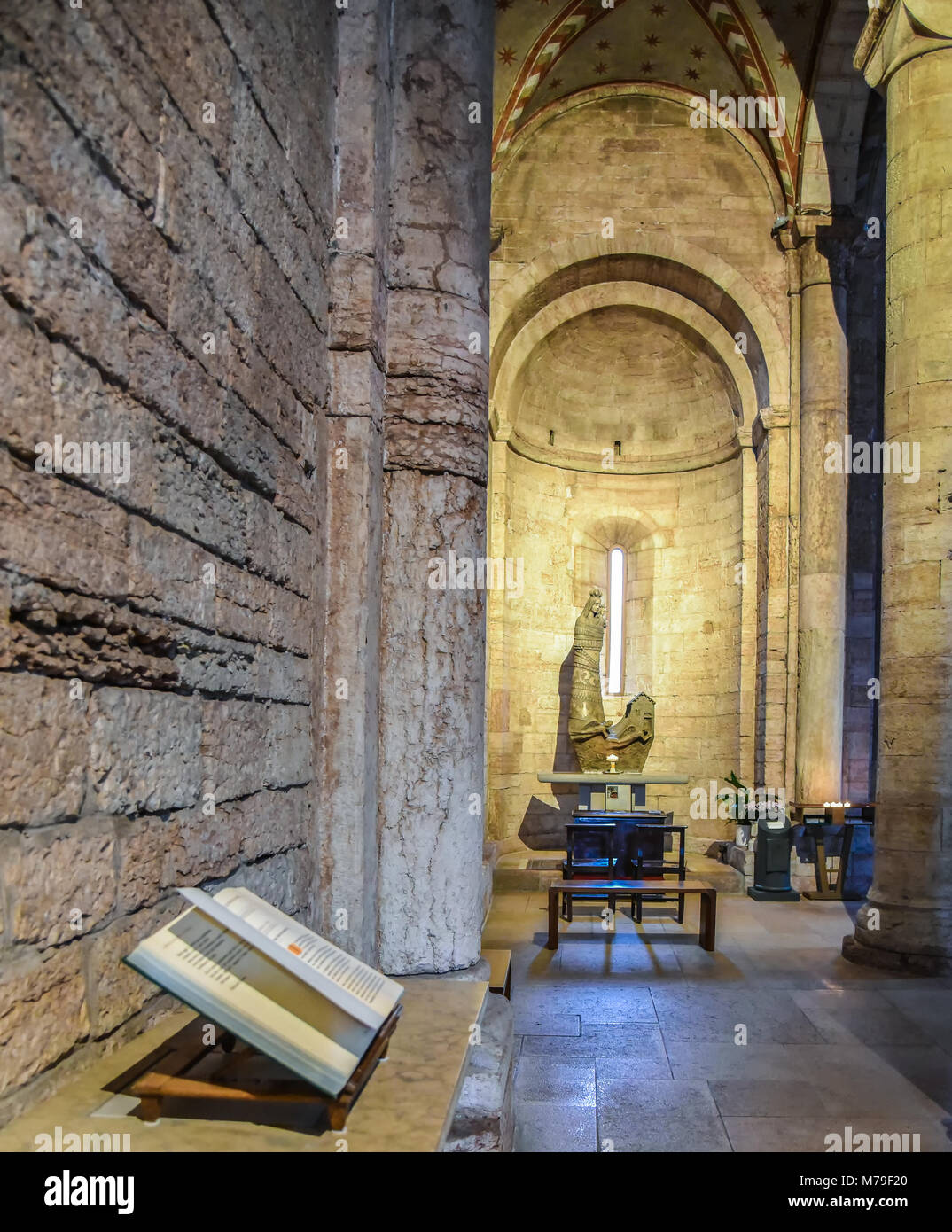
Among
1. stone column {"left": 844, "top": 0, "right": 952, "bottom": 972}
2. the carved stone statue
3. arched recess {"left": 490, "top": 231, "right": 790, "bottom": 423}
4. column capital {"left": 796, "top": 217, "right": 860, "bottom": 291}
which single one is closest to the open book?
stone column {"left": 844, "top": 0, "right": 952, "bottom": 972}

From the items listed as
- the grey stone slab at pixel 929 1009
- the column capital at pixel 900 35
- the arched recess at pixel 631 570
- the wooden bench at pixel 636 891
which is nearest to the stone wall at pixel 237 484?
the grey stone slab at pixel 929 1009

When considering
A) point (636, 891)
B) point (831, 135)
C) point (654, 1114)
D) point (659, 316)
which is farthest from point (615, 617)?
point (654, 1114)

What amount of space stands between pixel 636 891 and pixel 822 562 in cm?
526

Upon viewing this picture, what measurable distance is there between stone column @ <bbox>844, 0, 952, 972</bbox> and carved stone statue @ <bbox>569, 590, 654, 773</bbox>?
4.08m

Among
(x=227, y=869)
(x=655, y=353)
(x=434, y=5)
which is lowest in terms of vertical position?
(x=227, y=869)

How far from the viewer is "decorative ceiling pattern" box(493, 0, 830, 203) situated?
11281 millimetres

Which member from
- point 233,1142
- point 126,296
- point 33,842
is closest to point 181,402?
point 126,296

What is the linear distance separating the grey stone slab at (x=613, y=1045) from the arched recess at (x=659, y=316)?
26.4 feet

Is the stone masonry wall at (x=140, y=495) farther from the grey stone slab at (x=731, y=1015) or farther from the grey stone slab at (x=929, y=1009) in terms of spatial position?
the grey stone slab at (x=929, y=1009)

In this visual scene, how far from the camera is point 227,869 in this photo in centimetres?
271

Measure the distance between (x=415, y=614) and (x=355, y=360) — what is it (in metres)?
1.01

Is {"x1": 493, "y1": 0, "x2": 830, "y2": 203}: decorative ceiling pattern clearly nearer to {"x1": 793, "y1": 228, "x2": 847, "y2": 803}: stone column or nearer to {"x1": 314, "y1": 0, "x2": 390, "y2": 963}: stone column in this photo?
{"x1": 793, "y1": 228, "x2": 847, "y2": 803}: stone column

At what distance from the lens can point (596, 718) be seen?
469 inches
